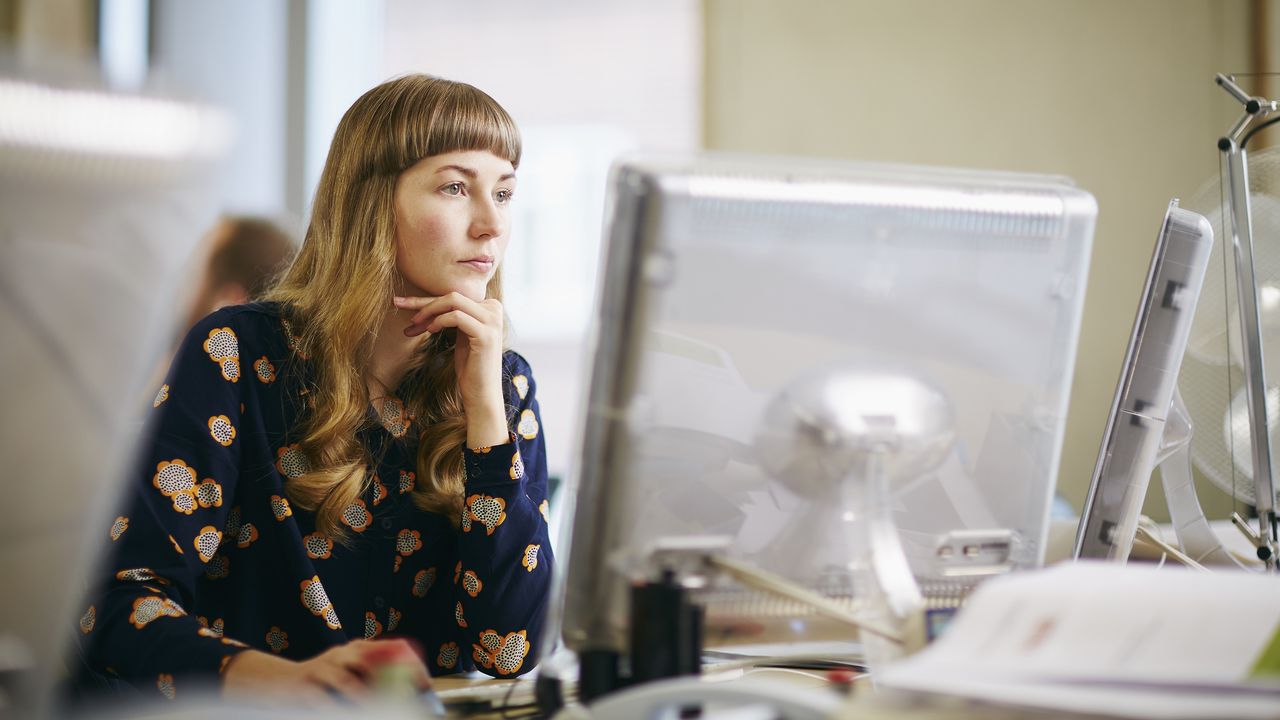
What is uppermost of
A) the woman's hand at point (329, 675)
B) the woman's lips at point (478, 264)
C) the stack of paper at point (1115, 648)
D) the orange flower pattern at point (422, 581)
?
the woman's lips at point (478, 264)

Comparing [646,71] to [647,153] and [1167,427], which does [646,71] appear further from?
[647,153]

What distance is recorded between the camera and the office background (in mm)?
2863

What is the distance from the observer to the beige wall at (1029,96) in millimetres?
2850

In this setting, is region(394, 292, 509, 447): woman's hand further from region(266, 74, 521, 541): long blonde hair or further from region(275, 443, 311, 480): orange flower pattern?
region(275, 443, 311, 480): orange flower pattern

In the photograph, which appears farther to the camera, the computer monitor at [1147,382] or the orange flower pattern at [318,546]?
the orange flower pattern at [318,546]

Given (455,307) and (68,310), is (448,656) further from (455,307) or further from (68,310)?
(68,310)

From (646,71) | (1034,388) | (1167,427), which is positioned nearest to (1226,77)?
(1167,427)

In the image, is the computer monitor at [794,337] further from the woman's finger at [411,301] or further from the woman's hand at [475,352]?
the woman's finger at [411,301]

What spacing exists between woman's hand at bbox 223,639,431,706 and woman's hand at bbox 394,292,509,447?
0.37 meters

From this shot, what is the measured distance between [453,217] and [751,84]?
2066 millimetres

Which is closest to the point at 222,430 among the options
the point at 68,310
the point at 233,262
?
the point at 68,310

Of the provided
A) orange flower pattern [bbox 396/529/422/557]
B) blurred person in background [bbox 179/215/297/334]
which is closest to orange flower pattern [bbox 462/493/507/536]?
orange flower pattern [bbox 396/529/422/557]

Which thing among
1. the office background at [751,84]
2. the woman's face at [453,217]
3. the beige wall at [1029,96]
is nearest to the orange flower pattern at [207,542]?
the woman's face at [453,217]

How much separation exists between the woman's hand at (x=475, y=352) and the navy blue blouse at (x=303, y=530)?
30mm
